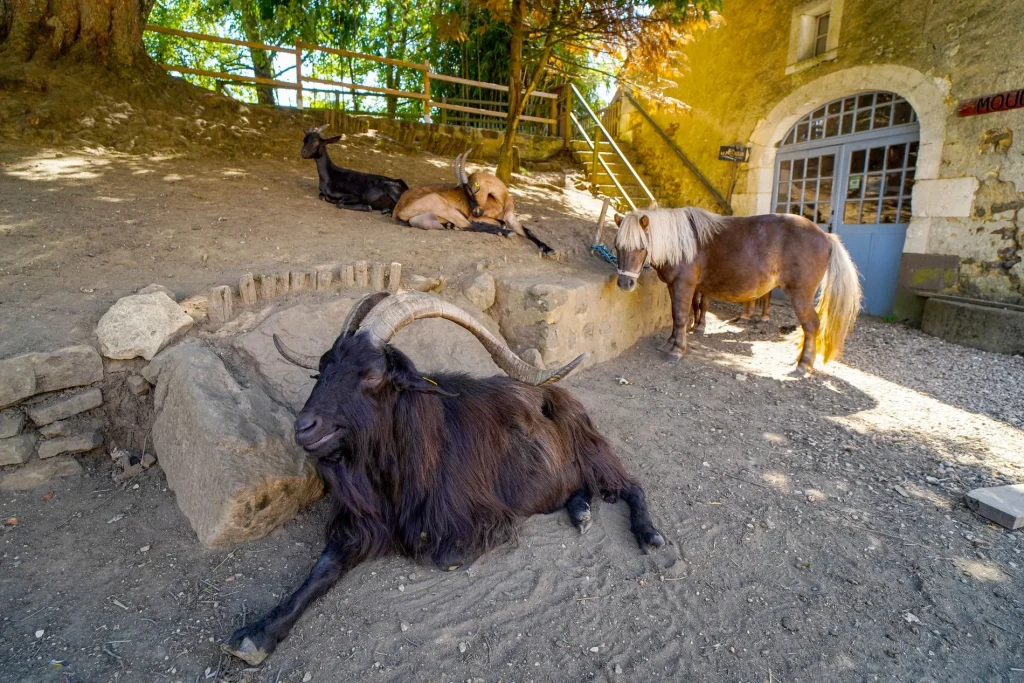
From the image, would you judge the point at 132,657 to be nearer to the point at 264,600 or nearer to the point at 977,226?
the point at 264,600

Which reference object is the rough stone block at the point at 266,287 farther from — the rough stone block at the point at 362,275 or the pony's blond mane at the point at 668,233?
the pony's blond mane at the point at 668,233

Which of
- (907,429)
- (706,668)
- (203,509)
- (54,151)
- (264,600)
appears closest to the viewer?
(706,668)

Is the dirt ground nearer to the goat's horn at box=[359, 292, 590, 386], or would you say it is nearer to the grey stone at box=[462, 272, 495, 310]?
the goat's horn at box=[359, 292, 590, 386]

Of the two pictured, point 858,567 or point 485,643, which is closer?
point 485,643

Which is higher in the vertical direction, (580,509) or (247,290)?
(247,290)

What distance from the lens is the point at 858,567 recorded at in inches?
101

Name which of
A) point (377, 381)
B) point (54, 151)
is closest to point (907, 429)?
point (377, 381)

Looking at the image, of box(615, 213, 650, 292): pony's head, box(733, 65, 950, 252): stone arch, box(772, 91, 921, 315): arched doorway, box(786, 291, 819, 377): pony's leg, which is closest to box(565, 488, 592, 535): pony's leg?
box(615, 213, 650, 292): pony's head

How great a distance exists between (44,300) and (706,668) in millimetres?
4107

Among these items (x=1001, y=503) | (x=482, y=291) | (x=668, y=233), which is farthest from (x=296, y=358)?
(x=668, y=233)

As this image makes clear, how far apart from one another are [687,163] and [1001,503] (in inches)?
355

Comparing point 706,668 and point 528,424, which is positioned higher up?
point 528,424

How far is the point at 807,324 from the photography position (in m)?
5.69

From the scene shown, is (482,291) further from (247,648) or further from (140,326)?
(247,648)
